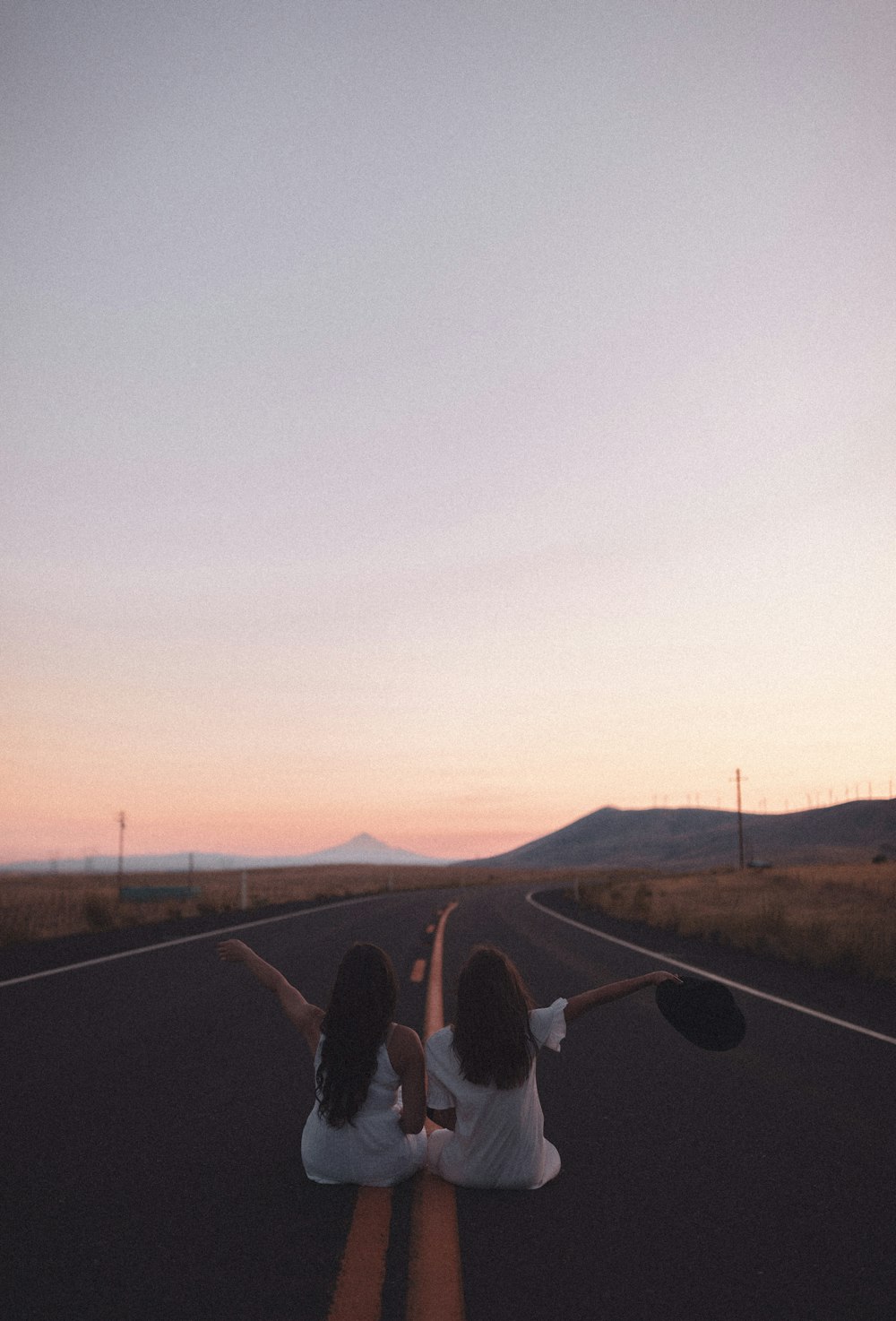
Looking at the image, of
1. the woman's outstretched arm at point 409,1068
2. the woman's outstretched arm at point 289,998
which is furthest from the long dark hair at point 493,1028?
the woman's outstretched arm at point 289,998

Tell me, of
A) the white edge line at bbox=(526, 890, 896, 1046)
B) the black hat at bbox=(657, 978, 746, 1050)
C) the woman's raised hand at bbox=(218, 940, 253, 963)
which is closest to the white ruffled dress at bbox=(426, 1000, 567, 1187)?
the black hat at bbox=(657, 978, 746, 1050)

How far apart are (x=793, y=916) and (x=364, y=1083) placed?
78.4 feet

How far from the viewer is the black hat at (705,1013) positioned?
13.9 ft

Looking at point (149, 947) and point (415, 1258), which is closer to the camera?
point (415, 1258)

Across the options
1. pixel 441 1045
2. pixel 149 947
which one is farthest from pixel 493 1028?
pixel 149 947

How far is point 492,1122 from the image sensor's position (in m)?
4.33

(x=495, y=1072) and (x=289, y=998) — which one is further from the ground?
(x=289, y=998)

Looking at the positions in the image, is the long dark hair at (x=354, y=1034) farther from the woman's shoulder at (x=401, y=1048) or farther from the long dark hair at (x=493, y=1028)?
the long dark hair at (x=493, y=1028)

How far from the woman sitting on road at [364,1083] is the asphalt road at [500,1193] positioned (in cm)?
15

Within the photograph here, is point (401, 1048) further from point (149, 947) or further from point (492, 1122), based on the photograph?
point (149, 947)

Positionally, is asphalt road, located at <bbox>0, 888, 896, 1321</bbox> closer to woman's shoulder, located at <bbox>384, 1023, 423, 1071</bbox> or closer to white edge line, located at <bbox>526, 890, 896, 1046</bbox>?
white edge line, located at <bbox>526, 890, 896, 1046</bbox>

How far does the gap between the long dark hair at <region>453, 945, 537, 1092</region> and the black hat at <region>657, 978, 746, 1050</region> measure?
2.13 feet

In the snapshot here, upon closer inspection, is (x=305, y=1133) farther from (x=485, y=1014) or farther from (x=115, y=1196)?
(x=485, y=1014)

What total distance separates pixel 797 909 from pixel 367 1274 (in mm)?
28249
